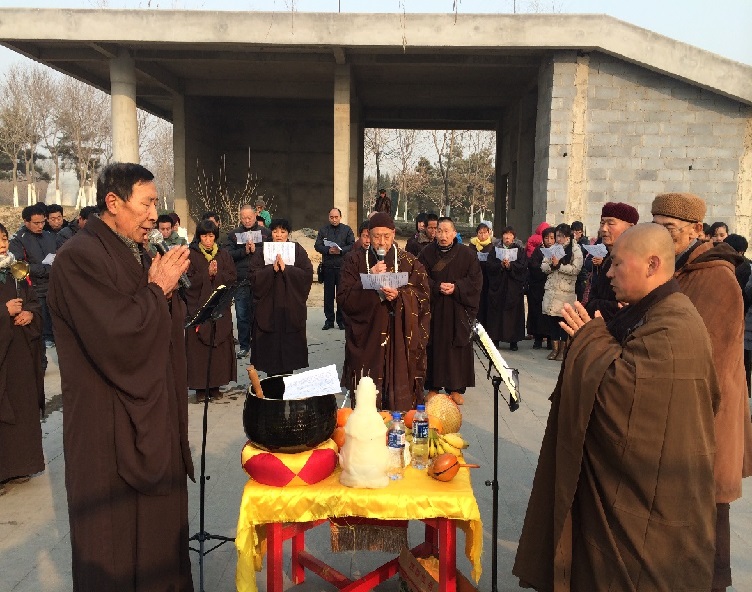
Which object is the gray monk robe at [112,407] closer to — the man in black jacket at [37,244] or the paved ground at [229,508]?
the paved ground at [229,508]

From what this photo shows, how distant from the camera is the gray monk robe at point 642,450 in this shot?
2.11m

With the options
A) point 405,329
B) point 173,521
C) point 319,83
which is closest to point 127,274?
point 173,521

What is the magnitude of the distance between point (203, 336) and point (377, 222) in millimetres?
2665

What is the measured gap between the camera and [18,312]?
4469mm

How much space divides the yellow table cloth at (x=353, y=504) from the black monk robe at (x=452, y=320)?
4.12 m

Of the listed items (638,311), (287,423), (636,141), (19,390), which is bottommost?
(19,390)

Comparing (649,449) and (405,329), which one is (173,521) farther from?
(405,329)

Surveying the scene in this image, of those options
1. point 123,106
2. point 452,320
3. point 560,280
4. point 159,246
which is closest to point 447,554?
point 159,246

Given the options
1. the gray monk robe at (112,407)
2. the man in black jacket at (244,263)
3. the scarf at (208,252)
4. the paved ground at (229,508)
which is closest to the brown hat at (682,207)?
the paved ground at (229,508)

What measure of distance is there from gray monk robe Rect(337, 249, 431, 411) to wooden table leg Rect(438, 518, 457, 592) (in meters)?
2.81

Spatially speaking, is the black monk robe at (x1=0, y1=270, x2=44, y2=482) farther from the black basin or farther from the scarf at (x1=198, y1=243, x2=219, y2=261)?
the black basin

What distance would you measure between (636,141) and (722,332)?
1209 centimetres

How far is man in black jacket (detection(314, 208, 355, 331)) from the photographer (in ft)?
35.8

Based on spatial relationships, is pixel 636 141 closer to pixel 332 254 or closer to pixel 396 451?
pixel 332 254
